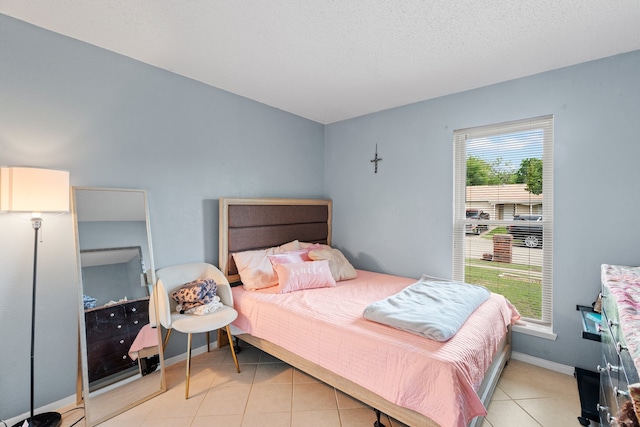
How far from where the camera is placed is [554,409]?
6.48 ft

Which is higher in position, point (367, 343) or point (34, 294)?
point (34, 294)

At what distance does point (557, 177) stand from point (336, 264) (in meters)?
2.14

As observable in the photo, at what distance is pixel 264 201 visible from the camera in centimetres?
314

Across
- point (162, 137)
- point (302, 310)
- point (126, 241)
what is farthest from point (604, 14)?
point (126, 241)

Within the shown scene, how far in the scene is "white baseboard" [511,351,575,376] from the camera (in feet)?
7.82

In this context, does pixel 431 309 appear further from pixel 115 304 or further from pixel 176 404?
pixel 115 304

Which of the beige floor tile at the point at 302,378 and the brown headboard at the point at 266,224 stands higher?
the brown headboard at the point at 266,224

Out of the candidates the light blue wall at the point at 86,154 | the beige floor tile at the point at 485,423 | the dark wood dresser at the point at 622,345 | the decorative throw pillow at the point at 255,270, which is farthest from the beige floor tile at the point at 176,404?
the dark wood dresser at the point at 622,345

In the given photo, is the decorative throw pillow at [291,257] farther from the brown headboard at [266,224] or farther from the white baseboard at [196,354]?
the white baseboard at [196,354]

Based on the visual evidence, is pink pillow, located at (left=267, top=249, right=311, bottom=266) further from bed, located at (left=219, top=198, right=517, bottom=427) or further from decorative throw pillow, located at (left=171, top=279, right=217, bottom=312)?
decorative throw pillow, located at (left=171, top=279, right=217, bottom=312)

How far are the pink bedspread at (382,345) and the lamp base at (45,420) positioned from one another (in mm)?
1244

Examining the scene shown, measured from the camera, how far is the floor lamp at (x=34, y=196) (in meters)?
1.65

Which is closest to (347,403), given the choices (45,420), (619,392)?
(619,392)

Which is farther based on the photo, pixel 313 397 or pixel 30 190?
pixel 313 397
